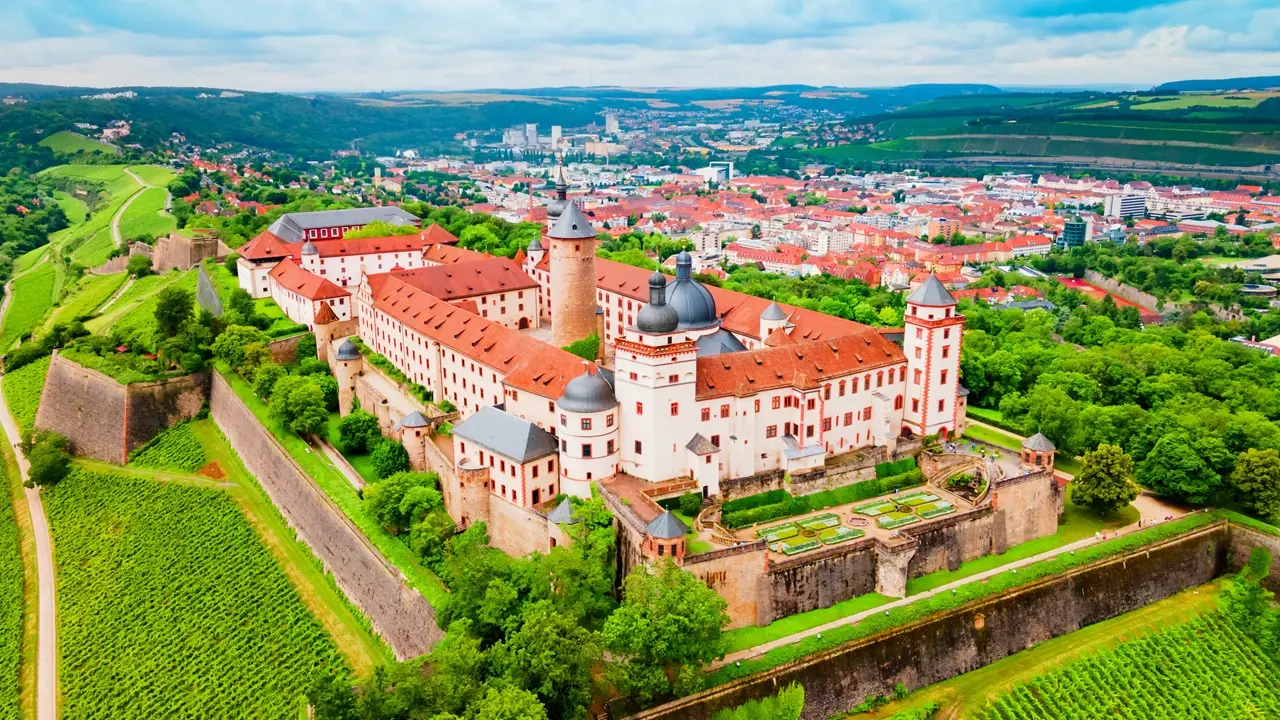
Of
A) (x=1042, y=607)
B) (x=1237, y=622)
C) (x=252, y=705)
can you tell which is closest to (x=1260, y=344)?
(x=1237, y=622)

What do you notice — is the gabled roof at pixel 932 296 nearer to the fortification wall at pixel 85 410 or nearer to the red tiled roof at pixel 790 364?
the red tiled roof at pixel 790 364

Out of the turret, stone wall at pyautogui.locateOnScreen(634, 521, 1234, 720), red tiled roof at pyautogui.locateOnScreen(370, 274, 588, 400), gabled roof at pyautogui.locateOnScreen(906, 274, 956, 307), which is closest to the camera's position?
stone wall at pyautogui.locateOnScreen(634, 521, 1234, 720)

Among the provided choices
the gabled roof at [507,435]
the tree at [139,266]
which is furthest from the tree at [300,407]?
the tree at [139,266]

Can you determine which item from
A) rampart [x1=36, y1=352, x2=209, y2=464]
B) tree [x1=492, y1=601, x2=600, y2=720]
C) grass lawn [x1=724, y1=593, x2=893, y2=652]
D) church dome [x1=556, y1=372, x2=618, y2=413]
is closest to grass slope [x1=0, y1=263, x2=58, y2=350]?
rampart [x1=36, y1=352, x2=209, y2=464]

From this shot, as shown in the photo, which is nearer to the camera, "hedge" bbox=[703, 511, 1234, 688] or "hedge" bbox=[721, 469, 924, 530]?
"hedge" bbox=[703, 511, 1234, 688]

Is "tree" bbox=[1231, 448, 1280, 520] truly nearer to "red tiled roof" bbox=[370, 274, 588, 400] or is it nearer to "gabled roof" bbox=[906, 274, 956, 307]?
"gabled roof" bbox=[906, 274, 956, 307]

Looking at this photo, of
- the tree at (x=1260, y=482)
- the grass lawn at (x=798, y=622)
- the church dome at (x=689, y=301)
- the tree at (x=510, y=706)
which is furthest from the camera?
the church dome at (x=689, y=301)
